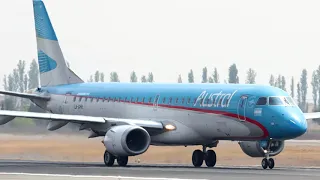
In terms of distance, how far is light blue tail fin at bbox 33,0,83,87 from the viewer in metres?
54.8

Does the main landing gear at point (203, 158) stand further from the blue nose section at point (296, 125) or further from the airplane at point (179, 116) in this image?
the blue nose section at point (296, 125)

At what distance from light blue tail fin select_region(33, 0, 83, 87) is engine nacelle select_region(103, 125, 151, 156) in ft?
35.3

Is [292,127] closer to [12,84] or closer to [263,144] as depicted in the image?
[263,144]

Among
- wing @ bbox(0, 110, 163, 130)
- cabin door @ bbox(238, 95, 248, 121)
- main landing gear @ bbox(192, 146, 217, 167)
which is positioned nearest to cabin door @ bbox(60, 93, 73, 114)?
wing @ bbox(0, 110, 163, 130)

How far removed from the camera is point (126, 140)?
4391cm

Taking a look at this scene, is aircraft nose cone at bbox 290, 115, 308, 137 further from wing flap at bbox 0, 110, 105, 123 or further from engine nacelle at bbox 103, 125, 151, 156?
wing flap at bbox 0, 110, 105, 123

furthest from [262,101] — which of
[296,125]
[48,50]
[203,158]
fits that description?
[48,50]

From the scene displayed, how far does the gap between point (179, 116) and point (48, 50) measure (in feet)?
38.6

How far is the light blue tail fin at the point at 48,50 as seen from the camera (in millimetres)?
54812

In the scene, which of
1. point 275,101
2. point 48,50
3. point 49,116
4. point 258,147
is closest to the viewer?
point 275,101

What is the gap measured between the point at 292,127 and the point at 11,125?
2443cm

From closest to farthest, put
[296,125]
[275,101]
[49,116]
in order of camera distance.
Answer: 1. [296,125]
2. [275,101]
3. [49,116]

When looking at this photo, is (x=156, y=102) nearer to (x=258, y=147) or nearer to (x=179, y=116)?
(x=179, y=116)

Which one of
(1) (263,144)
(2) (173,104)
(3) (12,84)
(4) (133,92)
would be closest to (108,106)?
(4) (133,92)
